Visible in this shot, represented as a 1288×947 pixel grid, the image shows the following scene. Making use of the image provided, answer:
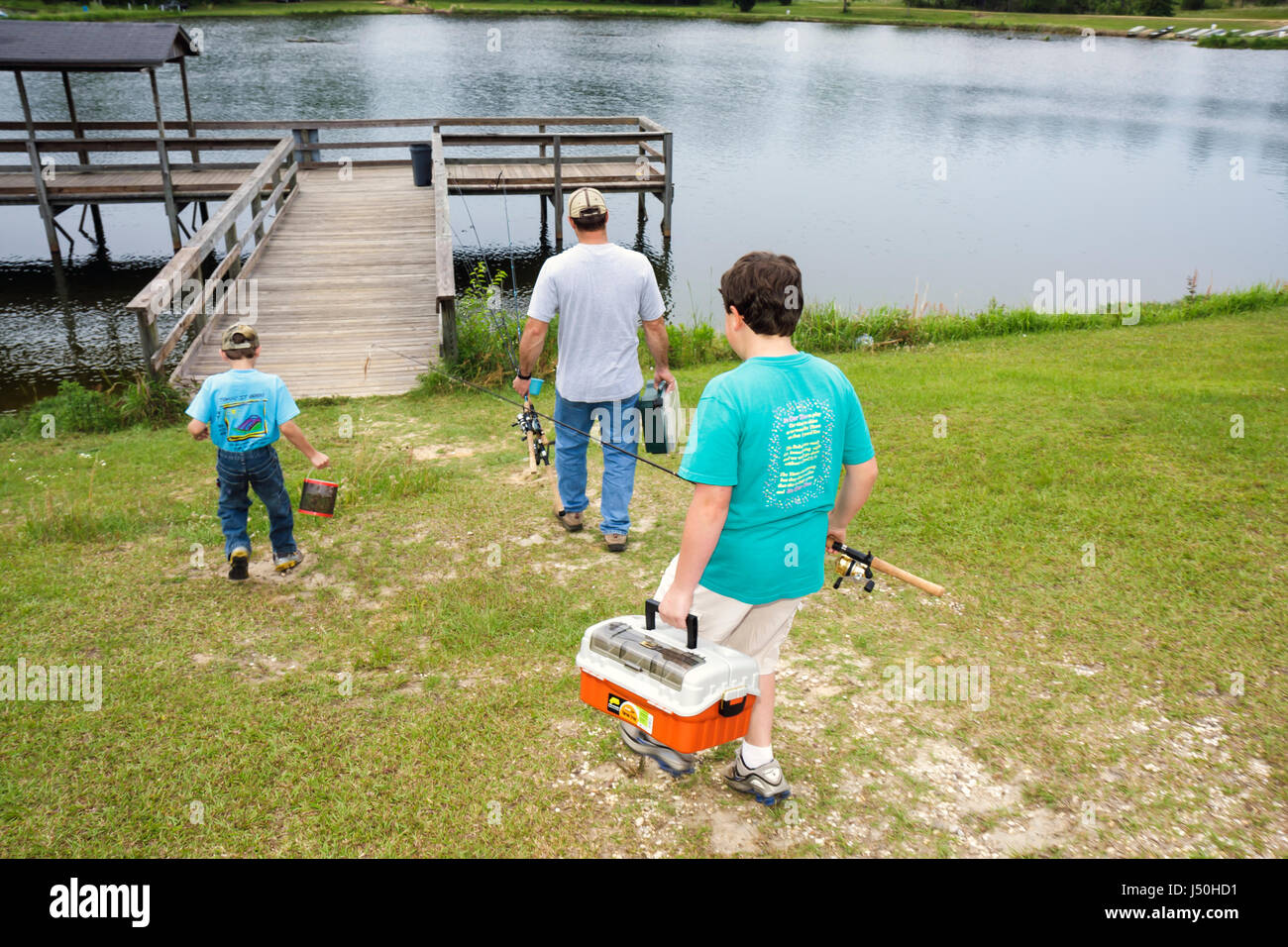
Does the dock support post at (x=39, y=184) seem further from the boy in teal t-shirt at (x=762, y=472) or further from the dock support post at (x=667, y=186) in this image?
the boy in teal t-shirt at (x=762, y=472)

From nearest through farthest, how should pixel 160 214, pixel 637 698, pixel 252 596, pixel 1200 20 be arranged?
pixel 637 698 < pixel 252 596 < pixel 160 214 < pixel 1200 20

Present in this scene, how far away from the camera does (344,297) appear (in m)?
11.7

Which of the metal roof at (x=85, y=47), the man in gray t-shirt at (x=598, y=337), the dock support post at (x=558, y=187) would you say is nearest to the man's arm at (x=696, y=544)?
the man in gray t-shirt at (x=598, y=337)

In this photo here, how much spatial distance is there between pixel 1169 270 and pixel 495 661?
1966cm

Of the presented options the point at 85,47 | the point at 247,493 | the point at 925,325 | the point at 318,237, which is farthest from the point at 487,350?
the point at 85,47

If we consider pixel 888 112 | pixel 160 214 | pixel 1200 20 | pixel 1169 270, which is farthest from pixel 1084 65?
pixel 160 214

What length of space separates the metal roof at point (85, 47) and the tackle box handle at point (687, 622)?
18.4 metres

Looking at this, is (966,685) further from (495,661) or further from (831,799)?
(495,661)

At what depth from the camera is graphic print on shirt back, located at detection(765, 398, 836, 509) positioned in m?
3.02

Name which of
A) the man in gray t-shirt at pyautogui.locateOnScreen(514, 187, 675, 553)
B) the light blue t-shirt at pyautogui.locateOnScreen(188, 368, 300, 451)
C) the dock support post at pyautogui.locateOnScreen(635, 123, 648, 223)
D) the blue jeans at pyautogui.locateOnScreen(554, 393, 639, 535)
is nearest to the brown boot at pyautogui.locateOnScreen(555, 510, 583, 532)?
the blue jeans at pyautogui.locateOnScreen(554, 393, 639, 535)

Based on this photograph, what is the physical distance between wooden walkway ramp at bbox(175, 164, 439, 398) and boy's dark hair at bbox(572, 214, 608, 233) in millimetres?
5014

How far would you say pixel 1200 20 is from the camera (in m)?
65.2

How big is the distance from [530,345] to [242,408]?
65.9 inches

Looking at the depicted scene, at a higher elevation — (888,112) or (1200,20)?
(1200,20)
